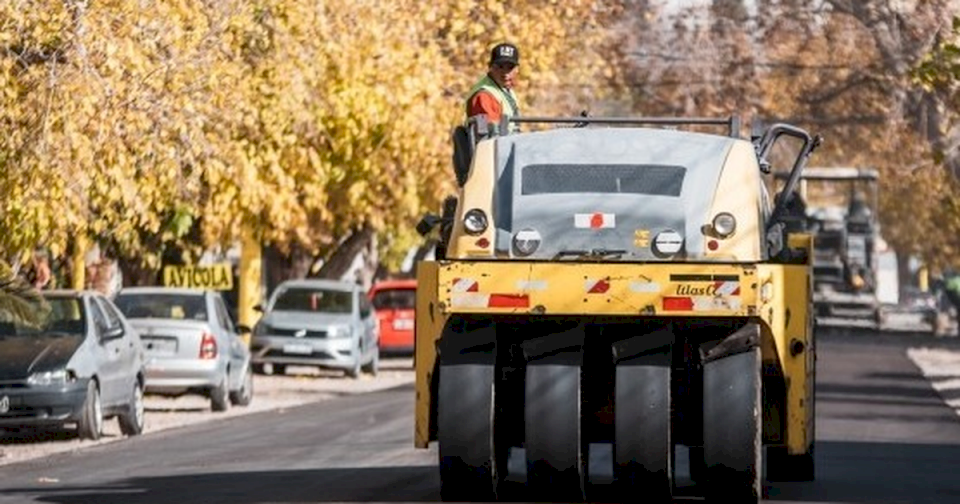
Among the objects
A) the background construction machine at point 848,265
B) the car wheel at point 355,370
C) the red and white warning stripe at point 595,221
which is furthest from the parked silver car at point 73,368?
the background construction machine at point 848,265

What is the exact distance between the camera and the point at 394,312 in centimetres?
5566

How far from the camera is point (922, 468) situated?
23.0 meters

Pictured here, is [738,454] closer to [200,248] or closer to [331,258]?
[200,248]

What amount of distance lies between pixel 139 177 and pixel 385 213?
61.8 feet

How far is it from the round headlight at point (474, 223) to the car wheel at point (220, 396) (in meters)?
17.8

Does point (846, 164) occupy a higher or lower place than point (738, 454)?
higher

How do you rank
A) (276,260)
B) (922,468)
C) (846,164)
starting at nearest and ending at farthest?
(922,468) → (276,260) → (846,164)

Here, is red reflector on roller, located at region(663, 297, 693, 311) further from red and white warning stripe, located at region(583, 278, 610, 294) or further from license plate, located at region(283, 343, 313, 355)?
license plate, located at region(283, 343, 313, 355)

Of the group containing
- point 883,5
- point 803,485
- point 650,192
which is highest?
point 883,5

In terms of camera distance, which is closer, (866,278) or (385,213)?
(385,213)

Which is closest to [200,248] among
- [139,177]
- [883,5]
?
[883,5]

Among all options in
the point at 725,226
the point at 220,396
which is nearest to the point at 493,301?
the point at 725,226

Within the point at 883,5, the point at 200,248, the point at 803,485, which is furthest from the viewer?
the point at 883,5

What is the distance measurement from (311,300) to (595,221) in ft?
98.7
